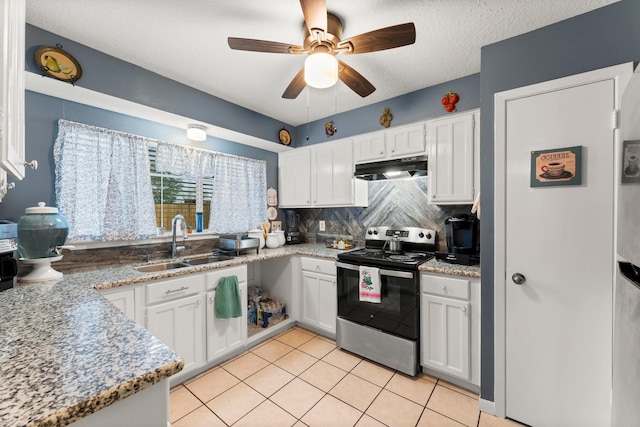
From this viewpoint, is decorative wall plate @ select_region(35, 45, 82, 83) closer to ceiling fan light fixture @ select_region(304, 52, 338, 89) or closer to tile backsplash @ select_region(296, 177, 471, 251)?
ceiling fan light fixture @ select_region(304, 52, 338, 89)

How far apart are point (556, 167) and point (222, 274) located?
99.0 inches

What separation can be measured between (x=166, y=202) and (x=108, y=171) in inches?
22.1

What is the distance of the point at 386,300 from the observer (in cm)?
225

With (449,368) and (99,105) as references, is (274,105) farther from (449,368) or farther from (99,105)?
(449,368)

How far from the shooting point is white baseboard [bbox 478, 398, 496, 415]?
1.74 m

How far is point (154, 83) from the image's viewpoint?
2.20 m

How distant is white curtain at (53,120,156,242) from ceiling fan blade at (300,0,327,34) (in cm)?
190

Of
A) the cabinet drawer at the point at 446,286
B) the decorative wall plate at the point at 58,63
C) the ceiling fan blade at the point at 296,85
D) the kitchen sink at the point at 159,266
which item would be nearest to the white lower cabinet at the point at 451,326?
the cabinet drawer at the point at 446,286

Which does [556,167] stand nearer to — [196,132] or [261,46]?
[261,46]

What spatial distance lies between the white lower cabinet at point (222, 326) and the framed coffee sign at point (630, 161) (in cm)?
242

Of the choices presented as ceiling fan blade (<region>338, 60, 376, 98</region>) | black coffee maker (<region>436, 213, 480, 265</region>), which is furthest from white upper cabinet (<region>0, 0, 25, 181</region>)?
black coffee maker (<region>436, 213, 480, 265</region>)

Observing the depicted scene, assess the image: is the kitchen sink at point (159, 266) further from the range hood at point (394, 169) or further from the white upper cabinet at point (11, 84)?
the range hood at point (394, 169)

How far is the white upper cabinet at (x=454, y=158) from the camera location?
2141mm

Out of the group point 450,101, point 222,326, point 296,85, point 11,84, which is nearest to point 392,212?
point 450,101
